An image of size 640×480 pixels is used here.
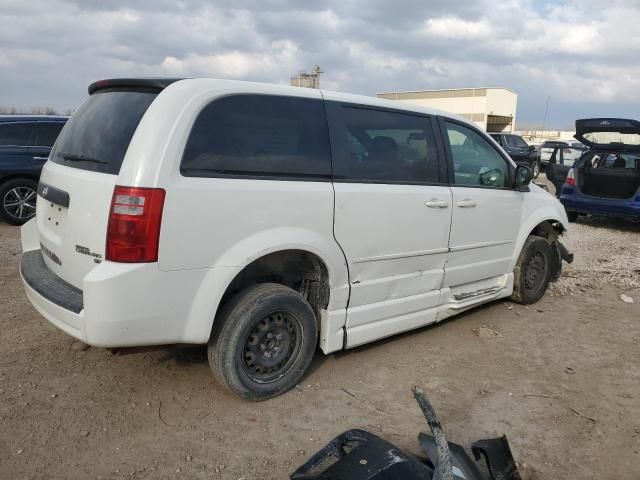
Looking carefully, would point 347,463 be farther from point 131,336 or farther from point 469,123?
point 469,123

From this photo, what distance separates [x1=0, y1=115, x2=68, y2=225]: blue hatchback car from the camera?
8.32 metres

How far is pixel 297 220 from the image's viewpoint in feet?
10.7

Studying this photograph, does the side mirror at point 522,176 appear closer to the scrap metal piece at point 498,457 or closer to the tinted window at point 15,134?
the scrap metal piece at point 498,457

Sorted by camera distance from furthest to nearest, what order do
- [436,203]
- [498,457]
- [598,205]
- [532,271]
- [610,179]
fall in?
1. [610,179]
2. [598,205]
3. [532,271]
4. [436,203]
5. [498,457]

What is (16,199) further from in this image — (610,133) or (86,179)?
(610,133)

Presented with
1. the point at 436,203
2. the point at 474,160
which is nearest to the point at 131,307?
the point at 436,203

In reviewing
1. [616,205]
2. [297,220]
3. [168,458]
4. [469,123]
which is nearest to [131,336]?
[168,458]

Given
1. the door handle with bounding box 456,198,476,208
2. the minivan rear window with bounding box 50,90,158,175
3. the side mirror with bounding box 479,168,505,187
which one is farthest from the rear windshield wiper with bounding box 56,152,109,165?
the side mirror with bounding box 479,168,505,187

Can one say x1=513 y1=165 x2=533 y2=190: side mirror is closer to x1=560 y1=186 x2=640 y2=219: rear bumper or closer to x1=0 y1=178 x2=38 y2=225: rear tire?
x1=560 y1=186 x2=640 y2=219: rear bumper

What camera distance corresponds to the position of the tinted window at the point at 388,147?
3.63 meters

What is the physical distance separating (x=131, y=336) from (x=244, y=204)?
934 millimetres

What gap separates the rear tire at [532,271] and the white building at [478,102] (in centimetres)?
4158

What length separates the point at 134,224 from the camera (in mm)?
2705

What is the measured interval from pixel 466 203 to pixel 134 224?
2676mm
